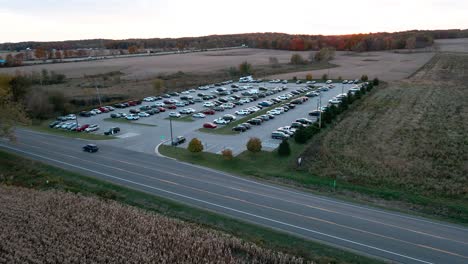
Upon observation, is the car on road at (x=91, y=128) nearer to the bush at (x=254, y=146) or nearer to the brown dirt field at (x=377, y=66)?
the bush at (x=254, y=146)

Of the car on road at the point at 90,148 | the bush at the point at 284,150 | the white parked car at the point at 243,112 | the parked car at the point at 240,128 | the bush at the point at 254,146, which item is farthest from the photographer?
the white parked car at the point at 243,112

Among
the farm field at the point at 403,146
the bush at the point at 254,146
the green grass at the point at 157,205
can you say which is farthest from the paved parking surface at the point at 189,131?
the green grass at the point at 157,205

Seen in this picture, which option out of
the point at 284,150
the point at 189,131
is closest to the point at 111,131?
the point at 189,131

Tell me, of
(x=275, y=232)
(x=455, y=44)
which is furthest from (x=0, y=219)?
(x=455, y=44)

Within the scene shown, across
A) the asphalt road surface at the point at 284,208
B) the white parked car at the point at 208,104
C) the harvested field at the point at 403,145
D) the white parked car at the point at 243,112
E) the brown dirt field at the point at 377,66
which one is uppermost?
the brown dirt field at the point at 377,66

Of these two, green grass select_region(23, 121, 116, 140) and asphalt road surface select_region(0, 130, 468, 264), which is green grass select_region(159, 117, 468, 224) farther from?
green grass select_region(23, 121, 116, 140)

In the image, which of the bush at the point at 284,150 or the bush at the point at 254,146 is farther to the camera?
the bush at the point at 284,150

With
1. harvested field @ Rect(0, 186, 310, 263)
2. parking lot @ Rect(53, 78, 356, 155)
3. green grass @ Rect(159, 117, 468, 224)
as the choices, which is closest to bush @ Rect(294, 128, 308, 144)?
green grass @ Rect(159, 117, 468, 224)

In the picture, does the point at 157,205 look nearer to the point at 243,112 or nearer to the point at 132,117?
the point at 132,117
